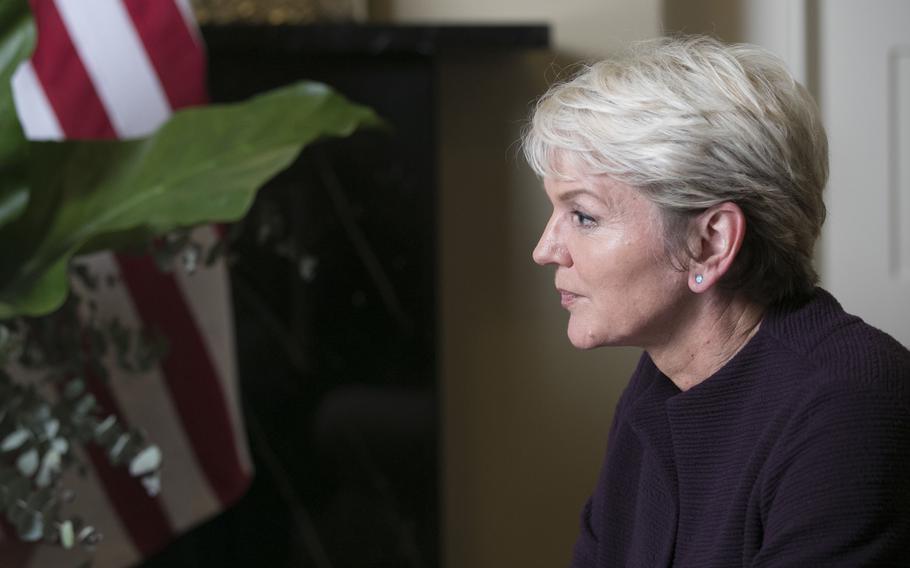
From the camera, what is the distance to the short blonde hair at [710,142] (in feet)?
3.53

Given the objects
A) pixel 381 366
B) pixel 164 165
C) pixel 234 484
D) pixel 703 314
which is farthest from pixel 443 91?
pixel 703 314

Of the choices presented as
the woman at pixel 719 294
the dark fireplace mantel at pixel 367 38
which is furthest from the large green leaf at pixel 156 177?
the dark fireplace mantel at pixel 367 38

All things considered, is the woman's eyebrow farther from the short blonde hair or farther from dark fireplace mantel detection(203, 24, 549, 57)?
dark fireplace mantel detection(203, 24, 549, 57)

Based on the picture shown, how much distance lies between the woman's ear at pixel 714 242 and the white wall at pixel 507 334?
1.37 metres

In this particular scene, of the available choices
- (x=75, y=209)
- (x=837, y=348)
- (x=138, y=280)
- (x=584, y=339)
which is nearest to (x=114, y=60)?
(x=138, y=280)

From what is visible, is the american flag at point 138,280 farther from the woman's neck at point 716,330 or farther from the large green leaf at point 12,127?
the woman's neck at point 716,330

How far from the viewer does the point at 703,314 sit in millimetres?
1167

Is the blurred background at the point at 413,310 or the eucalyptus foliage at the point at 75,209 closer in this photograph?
the eucalyptus foliage at the point at 75,209

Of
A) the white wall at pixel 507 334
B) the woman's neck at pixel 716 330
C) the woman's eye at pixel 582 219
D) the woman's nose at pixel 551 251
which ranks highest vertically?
the woman's eye at pixel 582 219

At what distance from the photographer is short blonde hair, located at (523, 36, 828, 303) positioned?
1077 mm

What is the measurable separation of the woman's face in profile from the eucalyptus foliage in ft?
1.13

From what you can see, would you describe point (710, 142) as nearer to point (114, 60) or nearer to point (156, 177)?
point (156, 177)

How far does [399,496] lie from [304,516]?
0.21 m

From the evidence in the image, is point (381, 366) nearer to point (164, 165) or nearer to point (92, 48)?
point (92, 48)
